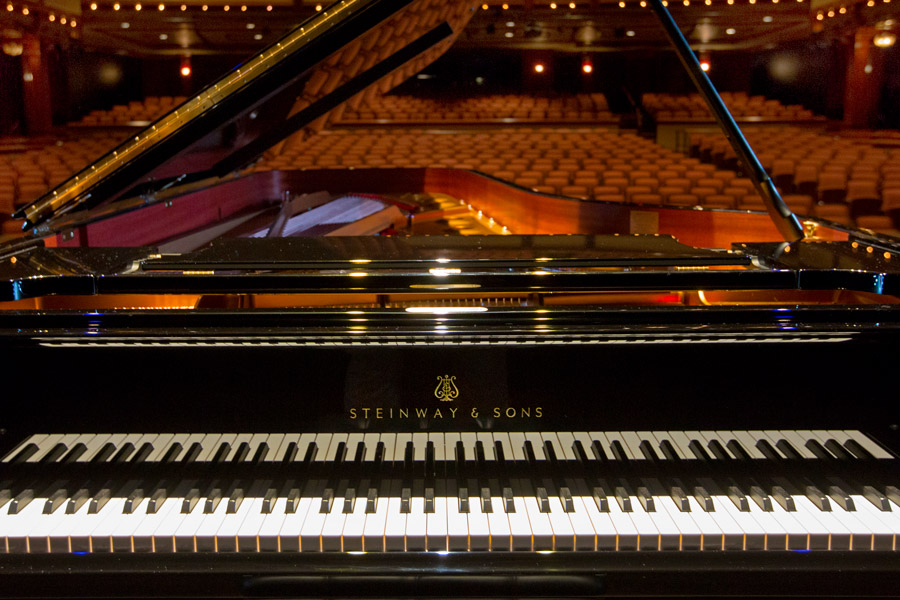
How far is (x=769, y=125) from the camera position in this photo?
1530 centimetres

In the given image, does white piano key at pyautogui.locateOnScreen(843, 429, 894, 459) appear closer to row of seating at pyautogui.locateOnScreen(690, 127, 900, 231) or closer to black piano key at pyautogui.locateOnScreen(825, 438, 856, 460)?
black piano key at pyautogui.locateOnScreen(825, 438, 856, 460)

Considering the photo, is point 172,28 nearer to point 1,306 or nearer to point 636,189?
point 636,189

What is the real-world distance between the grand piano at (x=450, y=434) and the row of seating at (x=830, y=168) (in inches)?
259

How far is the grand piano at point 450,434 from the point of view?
1.31m

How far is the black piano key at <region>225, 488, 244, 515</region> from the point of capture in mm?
1355

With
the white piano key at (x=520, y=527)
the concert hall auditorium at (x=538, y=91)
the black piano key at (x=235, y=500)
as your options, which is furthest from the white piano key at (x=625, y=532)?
the concert hall auditorium at (x=538, y=91)

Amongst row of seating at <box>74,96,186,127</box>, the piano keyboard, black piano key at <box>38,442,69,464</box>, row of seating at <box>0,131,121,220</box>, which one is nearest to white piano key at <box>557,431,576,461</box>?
the piano keyboard

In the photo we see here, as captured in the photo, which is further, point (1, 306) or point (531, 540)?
point (1, 306)

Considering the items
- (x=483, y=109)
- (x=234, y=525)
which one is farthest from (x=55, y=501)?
(x=483, y=109)

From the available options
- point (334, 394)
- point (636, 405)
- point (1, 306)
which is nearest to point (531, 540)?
point (636, 405)

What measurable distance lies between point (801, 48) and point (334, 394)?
19582 millimetres

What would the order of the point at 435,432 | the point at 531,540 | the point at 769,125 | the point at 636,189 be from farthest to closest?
the point at 769,125
the point at 636,189
the point at 435,432
the point at 531,540

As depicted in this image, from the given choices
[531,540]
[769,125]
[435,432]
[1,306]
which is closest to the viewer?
[531,540]

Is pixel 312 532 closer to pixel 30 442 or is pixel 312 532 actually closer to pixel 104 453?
pixel 104 453
